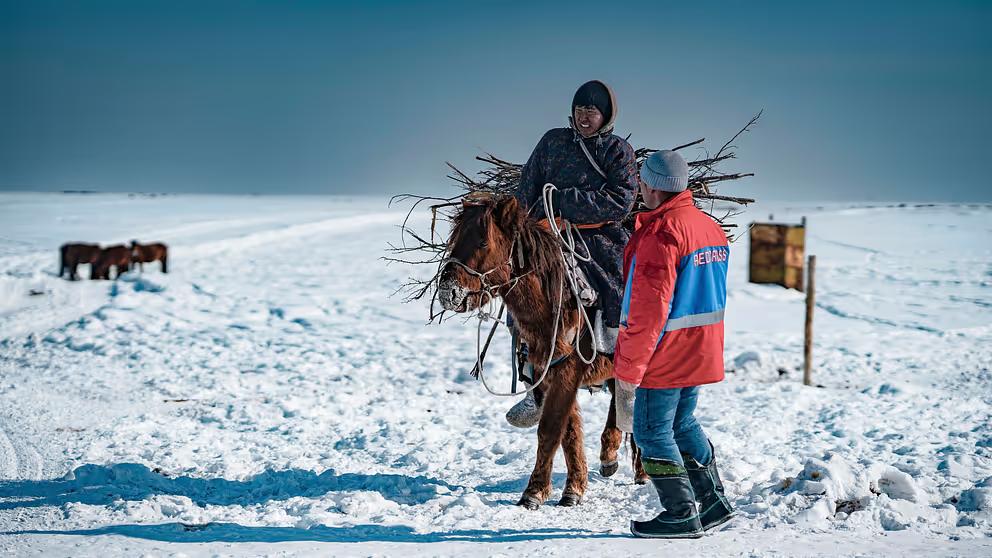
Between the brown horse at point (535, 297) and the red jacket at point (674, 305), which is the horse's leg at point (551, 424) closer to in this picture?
the brown horse at point (535, 297)

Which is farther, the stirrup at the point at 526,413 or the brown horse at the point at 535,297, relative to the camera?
the stirrup at the point at 526,413

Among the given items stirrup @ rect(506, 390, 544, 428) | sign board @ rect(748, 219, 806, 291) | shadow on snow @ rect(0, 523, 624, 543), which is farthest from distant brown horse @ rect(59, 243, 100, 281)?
stirrup @ rect(506, 390, 544, 428)

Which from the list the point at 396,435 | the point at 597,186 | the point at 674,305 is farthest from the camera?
the point at 396,435

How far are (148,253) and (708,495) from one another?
18305 mm

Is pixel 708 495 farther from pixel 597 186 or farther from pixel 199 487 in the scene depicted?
pixel 199 487

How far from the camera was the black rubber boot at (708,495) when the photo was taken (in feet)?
13.0

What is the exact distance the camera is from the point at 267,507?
465 centimetres

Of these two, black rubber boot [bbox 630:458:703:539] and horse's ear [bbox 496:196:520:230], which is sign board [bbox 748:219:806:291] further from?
black rubber boot [bbox 630:458:703:539]

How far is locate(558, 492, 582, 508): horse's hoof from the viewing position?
4.68 metres

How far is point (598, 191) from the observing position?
4719 mm

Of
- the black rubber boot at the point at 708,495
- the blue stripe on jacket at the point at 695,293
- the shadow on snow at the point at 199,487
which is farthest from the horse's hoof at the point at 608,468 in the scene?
the blue stripe on jacket at the point at 695,293

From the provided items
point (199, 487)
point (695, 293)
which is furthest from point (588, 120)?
point (199, 487)

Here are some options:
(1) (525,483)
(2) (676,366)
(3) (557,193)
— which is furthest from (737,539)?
(3) (557,193)

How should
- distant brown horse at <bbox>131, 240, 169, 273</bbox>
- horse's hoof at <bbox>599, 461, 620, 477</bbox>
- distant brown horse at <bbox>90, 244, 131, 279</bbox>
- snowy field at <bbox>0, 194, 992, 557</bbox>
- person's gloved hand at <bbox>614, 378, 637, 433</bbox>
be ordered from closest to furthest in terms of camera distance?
snowy field at <bbox>0, 194, 992, 557</bbox> → person's gloved hand at <bbox>614, 378, 637, 433</bbox> → horse's hoof at <bbox>599, 461, 620, 477</bbox> → distant brown horse at <bbox>90, 244, 131, 279</bbox> → distant brown horse at <bbox>131, 240, 169, 273</bbox>
